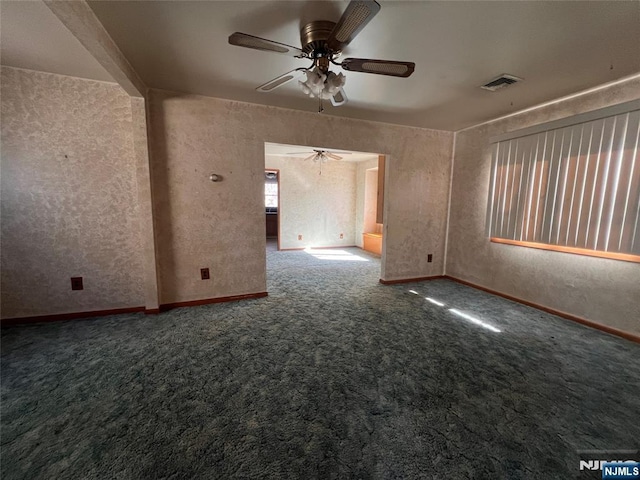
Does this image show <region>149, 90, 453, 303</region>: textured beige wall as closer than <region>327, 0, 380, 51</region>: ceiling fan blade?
No

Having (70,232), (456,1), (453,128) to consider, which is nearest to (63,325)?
(70,232)

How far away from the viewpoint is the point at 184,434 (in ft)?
4.57

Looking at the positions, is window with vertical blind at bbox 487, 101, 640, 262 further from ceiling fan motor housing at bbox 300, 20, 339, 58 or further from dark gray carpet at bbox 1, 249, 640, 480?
ceiling fan motor housing at bbox 300, 20, 339, 58

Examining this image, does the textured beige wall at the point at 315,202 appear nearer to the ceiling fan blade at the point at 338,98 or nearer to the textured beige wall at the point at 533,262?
the textured beige wall at the point at 533,262

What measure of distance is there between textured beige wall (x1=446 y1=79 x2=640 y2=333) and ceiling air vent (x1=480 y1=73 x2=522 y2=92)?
2.98ft

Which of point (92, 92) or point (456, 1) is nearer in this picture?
point (456, 1)

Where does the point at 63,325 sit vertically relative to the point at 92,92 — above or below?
below

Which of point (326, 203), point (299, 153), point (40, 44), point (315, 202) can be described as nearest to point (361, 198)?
point (326, 203)

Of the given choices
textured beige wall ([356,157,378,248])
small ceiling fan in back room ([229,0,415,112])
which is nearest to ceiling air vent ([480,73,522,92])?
small ceiling fan in back room ([229,0,415,112])

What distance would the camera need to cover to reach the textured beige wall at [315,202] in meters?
6.52

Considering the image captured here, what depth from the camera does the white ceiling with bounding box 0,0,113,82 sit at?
165 centimetres

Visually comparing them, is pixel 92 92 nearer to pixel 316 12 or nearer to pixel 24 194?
pixel 24 194

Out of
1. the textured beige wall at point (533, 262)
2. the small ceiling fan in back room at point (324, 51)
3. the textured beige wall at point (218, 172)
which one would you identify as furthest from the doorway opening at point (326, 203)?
the small ceiling fan in back room at point (324, 51)

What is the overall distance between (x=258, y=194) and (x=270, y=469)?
2.66 m
